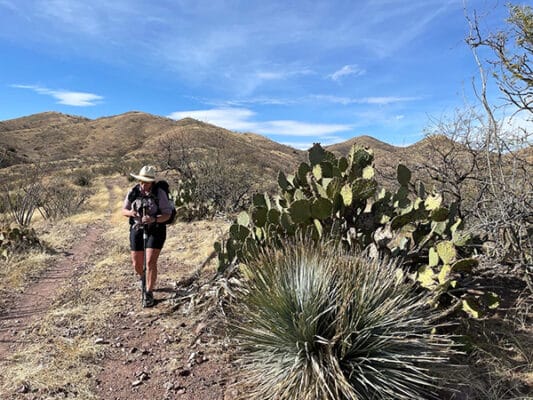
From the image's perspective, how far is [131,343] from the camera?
3.80m

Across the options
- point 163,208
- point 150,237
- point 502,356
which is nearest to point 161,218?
point 163,208

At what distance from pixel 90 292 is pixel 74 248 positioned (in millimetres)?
3643

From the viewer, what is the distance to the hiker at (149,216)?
4695 mm

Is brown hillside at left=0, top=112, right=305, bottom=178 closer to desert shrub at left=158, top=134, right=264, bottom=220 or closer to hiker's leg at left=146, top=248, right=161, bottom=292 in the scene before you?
desert shrub at left=158, top=134, right=264, bottom=220

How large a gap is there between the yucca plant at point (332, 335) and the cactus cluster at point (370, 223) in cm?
57

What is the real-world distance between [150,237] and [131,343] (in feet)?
4.34

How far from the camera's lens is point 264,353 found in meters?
2.73

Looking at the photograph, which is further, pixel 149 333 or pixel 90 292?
pixel 90 292

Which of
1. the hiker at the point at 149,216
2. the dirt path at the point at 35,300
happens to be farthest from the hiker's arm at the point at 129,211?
the dirt path at the point at 35,300

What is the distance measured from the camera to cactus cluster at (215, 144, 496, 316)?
11.4ft

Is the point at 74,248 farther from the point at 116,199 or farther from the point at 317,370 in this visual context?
the point at 116,199

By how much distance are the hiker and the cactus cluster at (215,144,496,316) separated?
1.02 meters

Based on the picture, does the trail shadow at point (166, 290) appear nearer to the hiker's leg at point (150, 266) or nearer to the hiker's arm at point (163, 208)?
the hiker's leg at point (150, 266)

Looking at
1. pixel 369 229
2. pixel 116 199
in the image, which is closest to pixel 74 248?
pixel 369 229
